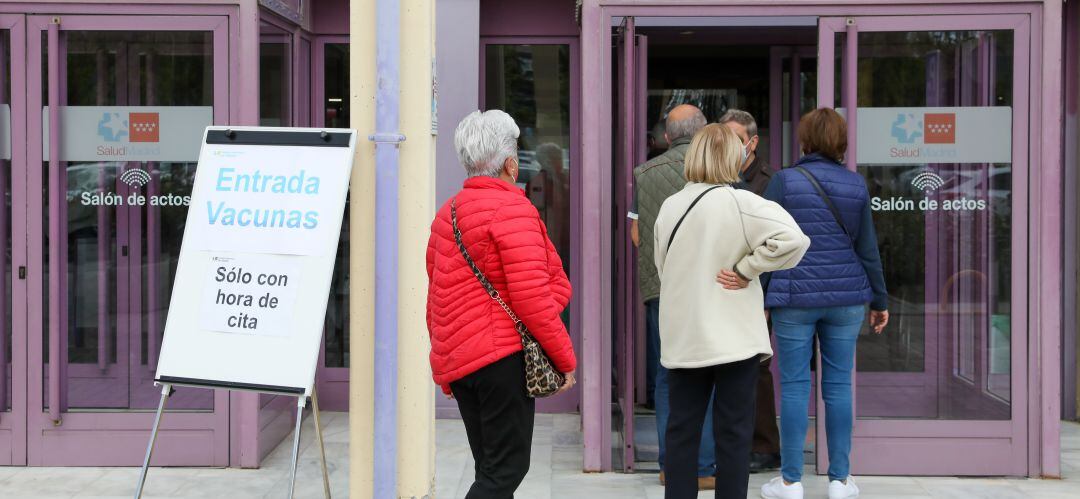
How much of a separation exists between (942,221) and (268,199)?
316 cm

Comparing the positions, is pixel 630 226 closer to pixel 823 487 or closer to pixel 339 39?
pixel 823 487

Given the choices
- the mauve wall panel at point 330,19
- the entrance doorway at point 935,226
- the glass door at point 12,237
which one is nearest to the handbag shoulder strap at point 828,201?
the entrance doorway at point 935,226

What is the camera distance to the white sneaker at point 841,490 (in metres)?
5.09

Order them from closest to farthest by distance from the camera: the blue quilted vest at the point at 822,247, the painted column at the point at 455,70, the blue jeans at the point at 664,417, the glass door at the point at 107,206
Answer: the blue quilted vest at the point at 822,247 → the blue jeans at the point at 664,417 → the glass door at the point at 107,206 → the painted column at the point at 455,70

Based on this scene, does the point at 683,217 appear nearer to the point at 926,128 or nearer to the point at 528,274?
the point at 528,274

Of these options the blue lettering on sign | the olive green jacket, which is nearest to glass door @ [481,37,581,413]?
the olive green jacket

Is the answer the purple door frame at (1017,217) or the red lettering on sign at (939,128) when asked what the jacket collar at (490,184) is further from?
the red lettering on sign at (939,128)

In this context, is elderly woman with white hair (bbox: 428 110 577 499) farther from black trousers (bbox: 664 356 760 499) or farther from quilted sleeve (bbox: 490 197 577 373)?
black trousers (bbox: 664 356 760 499)

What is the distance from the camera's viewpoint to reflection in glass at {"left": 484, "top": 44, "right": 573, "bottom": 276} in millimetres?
7051

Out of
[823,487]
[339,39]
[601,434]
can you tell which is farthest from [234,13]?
[823,487]

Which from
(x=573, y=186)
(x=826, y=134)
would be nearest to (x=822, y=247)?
(x=826, y=134)

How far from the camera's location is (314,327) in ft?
14.0

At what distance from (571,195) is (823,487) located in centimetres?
245

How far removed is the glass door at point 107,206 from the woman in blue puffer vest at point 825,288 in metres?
2.66
